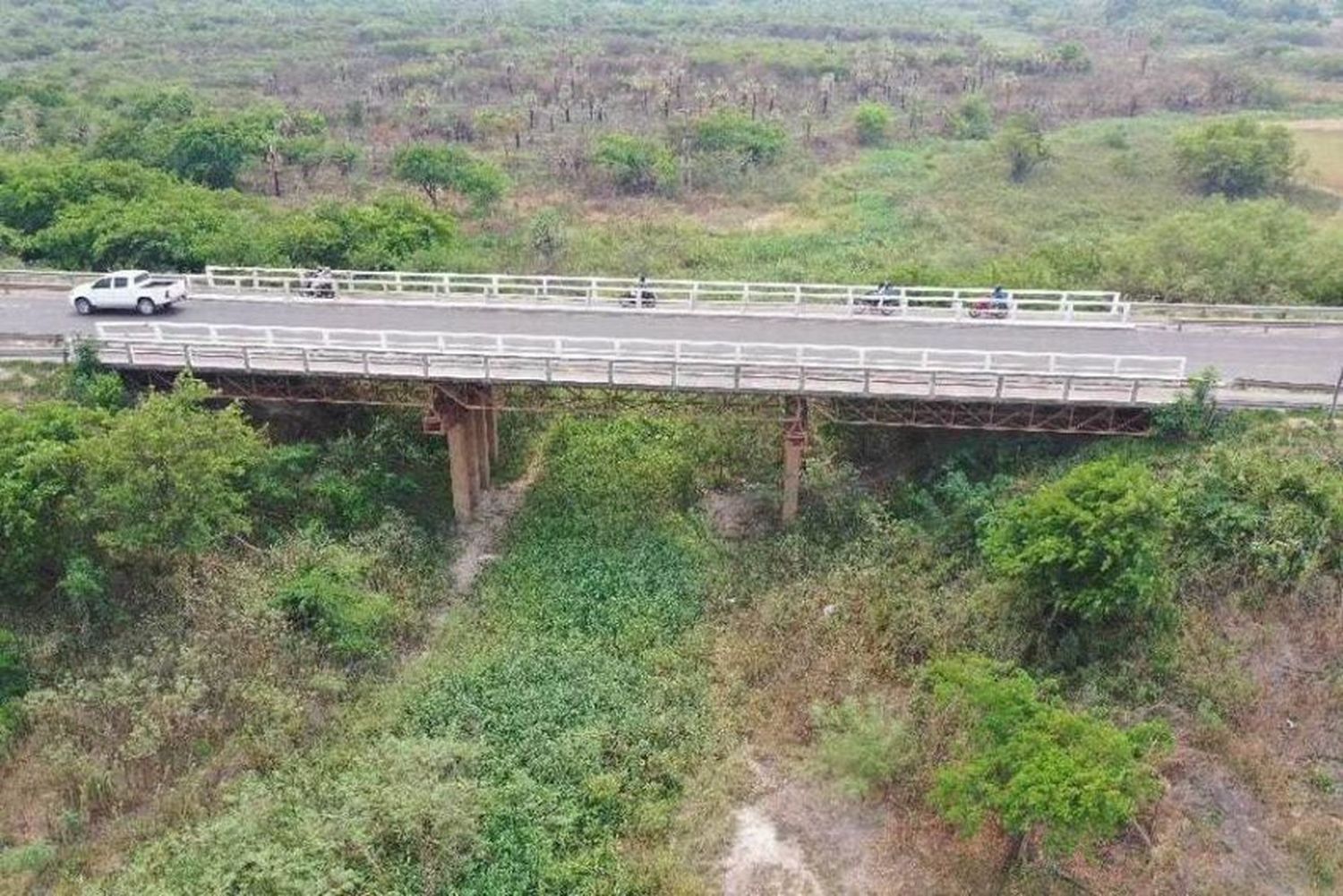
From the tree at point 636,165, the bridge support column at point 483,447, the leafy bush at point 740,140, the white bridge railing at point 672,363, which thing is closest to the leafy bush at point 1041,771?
the white bridge railing at point 672,363

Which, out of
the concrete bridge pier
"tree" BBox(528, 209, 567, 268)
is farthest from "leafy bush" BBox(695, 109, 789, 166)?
the concrete bridge pier

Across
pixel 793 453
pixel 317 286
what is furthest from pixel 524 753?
pixel 317 286

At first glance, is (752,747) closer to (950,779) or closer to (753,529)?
(950,779)

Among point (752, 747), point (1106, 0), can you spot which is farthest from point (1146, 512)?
point (1106, 0)

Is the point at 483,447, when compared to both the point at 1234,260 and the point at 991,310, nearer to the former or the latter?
the point at 991,310

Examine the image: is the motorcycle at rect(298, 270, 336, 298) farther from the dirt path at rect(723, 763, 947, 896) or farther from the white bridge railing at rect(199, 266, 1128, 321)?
the dirt path at rect(723, 763, 947, 896)
